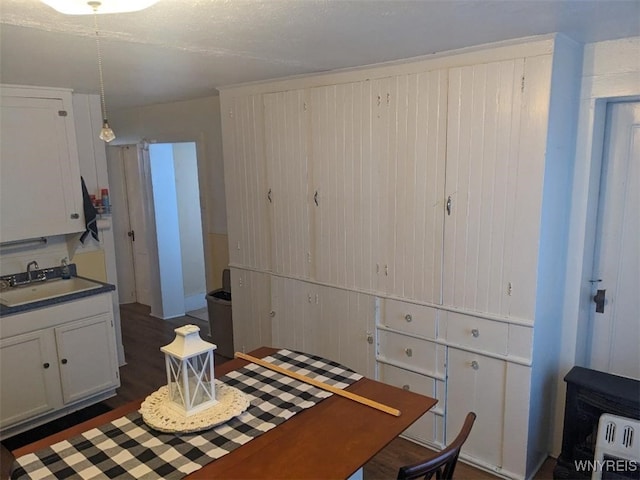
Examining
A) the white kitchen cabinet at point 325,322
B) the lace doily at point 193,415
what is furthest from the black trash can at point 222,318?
the lace doily at point 193,415

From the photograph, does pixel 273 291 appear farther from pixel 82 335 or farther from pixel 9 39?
pixel 9 39

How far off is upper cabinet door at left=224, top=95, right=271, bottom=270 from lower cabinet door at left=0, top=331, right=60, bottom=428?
151cm

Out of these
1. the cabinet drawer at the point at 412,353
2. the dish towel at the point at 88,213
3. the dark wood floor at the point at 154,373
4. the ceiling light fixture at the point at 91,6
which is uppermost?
the ceiling light fixture at the point at 91,6

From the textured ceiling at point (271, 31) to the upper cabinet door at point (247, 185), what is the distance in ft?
2.15

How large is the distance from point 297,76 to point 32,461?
2.64 metres

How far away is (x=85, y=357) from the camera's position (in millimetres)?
3465

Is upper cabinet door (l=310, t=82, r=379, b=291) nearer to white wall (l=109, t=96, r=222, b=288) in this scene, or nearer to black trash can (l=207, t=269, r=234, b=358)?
black trash can (l=207, t=269, r=234, b=358)

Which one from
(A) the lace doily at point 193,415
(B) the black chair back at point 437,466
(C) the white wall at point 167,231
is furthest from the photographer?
(C) the white wall at point 167,231

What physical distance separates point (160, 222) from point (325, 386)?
389 centimetres

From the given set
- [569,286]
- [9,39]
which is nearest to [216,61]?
[9,39]

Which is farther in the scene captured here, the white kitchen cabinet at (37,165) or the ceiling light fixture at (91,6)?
the white kitchen cabinet at (37,165)

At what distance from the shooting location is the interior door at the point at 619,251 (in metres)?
2.60

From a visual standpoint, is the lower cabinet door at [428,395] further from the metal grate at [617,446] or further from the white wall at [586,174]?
the metal grate at [617,446]

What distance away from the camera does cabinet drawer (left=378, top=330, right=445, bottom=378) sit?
9.43 ft
